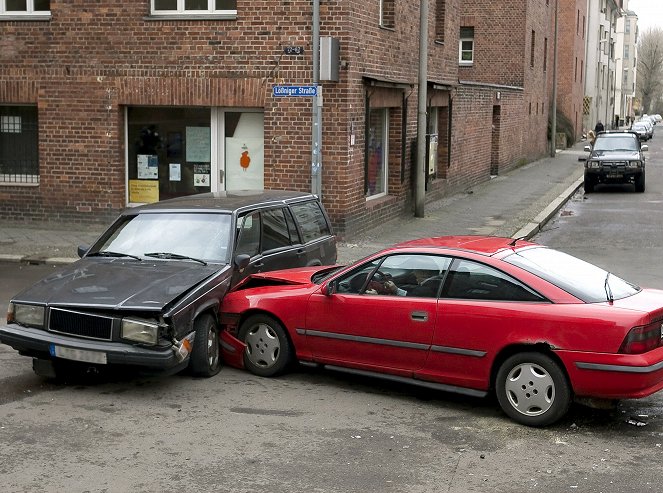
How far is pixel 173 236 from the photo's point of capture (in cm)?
912

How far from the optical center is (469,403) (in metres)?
7.90

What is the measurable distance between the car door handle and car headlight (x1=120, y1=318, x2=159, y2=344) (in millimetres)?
1980

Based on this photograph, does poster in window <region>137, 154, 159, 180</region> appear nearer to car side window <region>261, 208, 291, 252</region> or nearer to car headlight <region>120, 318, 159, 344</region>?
car side window <region>261, 208, 291, 252</region>

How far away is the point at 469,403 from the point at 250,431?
1903mm

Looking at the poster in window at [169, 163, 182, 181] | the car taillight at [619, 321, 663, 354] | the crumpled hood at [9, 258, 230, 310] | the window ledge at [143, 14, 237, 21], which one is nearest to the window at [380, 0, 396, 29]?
the window ledge at [143, 14, 237, 21]

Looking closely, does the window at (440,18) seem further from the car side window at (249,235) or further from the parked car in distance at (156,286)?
the car side window at (249,235)

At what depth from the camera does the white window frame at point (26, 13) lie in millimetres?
17844

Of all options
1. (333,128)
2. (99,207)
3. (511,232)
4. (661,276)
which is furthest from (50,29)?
(661,276)

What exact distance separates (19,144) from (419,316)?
12922mm

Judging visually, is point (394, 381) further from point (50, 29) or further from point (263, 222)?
point (50, 29)

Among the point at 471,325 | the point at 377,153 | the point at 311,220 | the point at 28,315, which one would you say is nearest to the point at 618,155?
the point at 377,153

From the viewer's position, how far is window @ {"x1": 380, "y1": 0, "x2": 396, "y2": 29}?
19172 mm

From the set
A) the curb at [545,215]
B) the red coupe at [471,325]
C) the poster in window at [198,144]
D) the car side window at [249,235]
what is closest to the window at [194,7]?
the poster in window at [198,144]

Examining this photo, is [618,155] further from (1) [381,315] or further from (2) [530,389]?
(2) [530,389]
